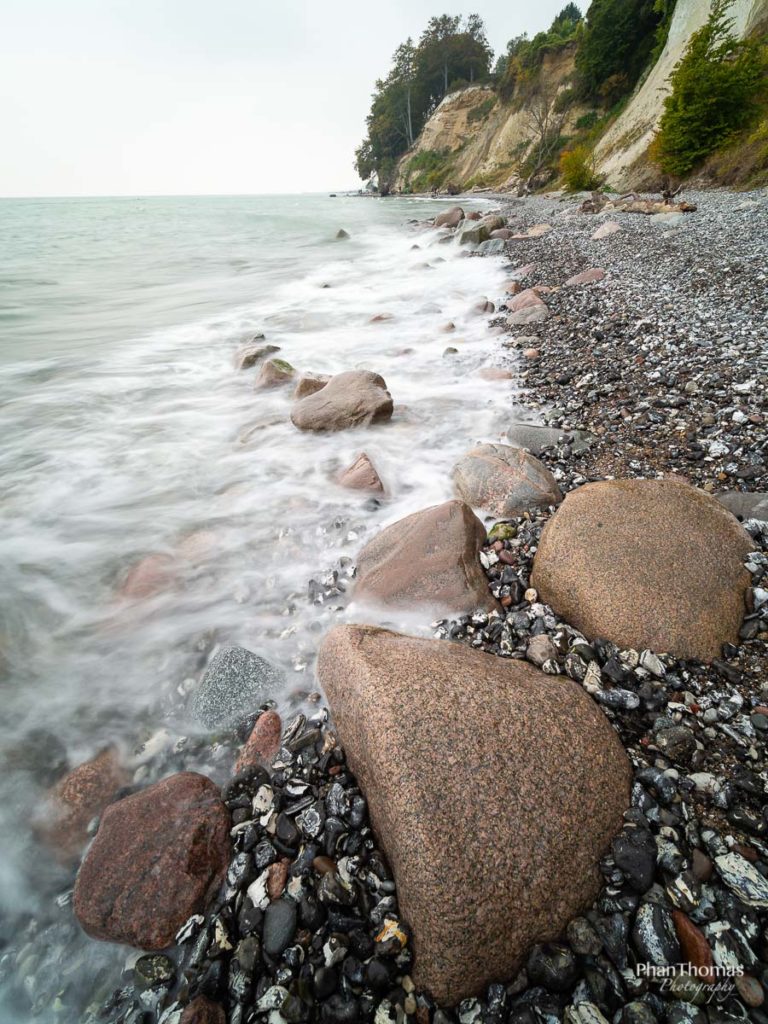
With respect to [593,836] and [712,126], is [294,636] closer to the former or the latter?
[593,836]

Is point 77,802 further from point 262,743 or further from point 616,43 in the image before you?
point 616,43

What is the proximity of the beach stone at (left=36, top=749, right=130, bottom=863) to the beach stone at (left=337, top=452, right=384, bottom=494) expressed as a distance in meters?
2.63

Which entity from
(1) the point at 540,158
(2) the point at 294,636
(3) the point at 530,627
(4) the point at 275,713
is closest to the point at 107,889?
(4) the point at 275,713

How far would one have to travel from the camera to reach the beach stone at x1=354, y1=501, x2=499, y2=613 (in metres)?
2.71

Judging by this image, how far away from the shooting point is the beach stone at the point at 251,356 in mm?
7539

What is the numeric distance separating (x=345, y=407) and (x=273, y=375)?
203cm

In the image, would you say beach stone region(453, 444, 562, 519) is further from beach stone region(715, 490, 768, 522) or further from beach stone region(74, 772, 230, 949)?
beach stone region(74, 772, 230, 949)

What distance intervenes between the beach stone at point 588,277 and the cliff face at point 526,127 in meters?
15.9

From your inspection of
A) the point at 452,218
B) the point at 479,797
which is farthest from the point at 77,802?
the point at 452,218

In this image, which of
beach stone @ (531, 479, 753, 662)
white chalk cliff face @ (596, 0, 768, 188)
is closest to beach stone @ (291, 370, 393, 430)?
beach stone @ (531, 479, 753, 662)

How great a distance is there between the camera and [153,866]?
172cm

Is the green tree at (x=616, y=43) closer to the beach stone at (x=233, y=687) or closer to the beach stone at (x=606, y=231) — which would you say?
the beach stone at (x=606, y=231)

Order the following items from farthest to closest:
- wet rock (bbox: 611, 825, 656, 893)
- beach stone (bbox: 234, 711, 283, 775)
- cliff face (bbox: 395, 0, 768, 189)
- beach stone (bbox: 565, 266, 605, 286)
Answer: cliff face (bbox: 395, 0, 768, 189), beach stone (bbox: 565, 266, 605, 286), beach stone (bbox: 234, 711, 283, 775), wet rock (bbox: 611, 825, 656, 893)

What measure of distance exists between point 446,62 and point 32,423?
84.3 metres
